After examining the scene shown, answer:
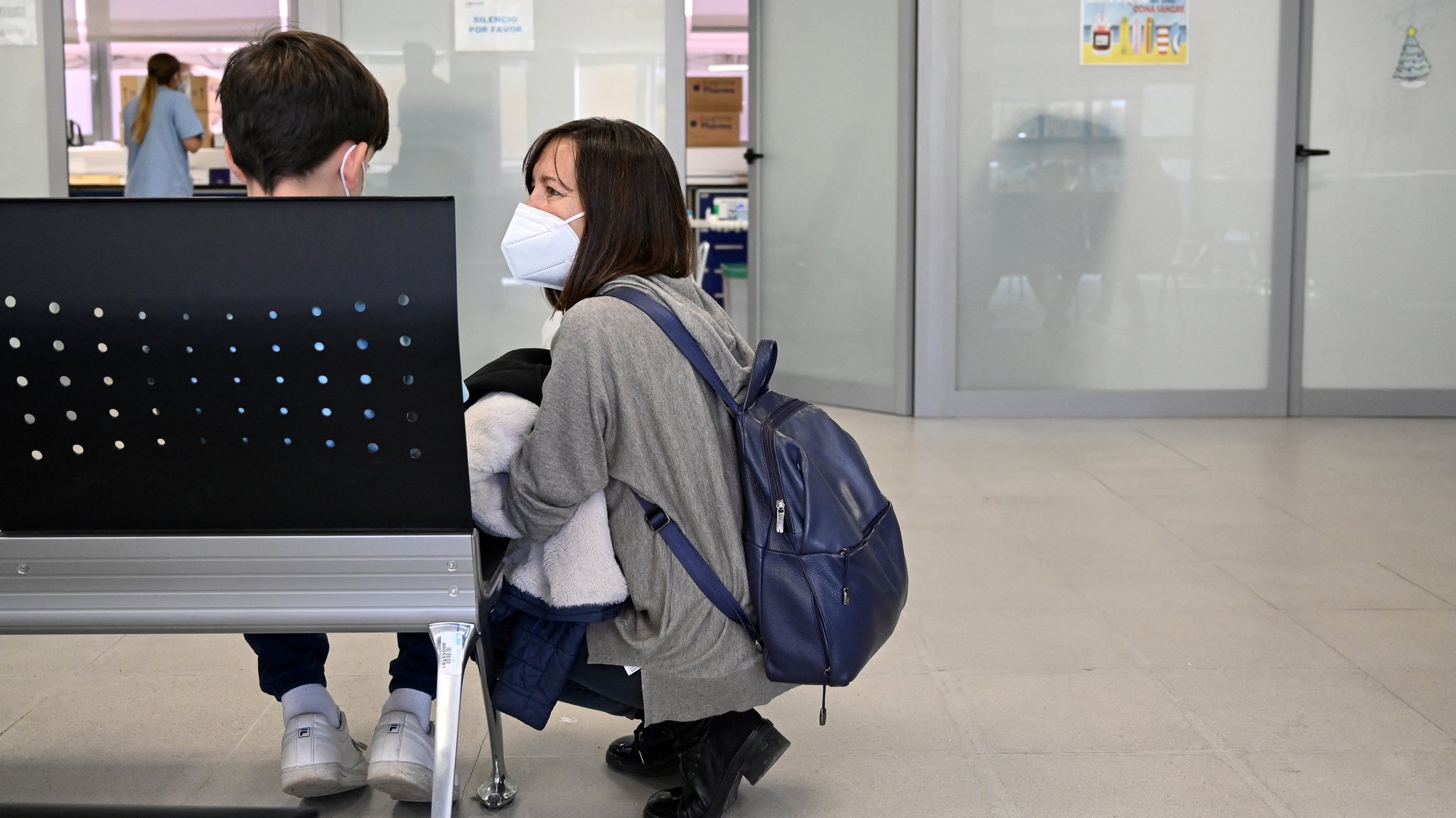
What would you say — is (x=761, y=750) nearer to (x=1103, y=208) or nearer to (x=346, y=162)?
(x=346, y=162)

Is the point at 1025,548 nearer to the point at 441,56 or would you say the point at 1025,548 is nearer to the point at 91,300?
the point at 91,300

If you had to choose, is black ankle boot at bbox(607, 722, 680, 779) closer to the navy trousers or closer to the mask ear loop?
the navy trousers

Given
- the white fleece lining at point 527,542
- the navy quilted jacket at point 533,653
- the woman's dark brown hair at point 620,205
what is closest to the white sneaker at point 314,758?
the navy quilted jacket at point 533,653

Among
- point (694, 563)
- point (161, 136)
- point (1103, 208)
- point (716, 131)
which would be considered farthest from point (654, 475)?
point (716, 131)

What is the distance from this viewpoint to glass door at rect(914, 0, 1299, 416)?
5.32 metres

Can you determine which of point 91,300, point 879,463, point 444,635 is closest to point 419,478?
point 444,635

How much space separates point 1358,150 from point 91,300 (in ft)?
17.1

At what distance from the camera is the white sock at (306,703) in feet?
5.69

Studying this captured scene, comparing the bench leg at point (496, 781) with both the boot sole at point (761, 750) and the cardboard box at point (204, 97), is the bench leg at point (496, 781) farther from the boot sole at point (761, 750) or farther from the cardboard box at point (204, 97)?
the cardboard box at point (204, 97)

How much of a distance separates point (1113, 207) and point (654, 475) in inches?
170

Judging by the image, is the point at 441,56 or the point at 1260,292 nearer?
the point at 441,56

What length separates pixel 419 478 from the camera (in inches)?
49.5

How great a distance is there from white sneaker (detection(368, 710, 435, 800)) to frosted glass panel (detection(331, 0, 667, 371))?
318cm

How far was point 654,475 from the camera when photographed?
4.83 ft
